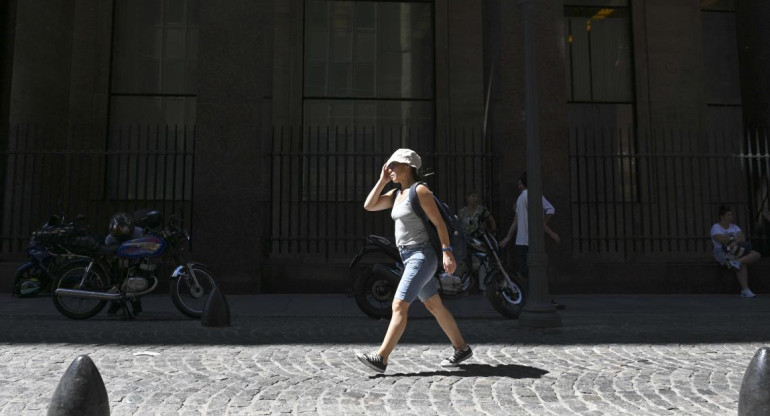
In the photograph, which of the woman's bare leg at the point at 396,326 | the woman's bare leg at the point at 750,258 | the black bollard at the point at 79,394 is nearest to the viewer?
the black bollard at the point at 79,394

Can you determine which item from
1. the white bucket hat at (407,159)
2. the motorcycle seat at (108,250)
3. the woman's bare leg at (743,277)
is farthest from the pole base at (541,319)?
the woman's bare leg at (743,277)

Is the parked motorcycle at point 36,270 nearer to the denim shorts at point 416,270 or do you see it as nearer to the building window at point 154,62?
the building window at point 154,62

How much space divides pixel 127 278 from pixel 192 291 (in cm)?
84

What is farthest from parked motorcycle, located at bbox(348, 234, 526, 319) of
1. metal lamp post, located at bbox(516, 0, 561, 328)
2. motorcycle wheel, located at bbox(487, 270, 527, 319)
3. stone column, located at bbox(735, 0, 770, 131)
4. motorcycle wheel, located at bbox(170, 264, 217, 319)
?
stone column, located at bbox(735, 0, 770, 131)

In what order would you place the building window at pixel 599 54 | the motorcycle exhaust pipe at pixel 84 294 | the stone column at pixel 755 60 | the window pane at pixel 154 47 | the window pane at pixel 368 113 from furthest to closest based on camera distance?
the building window at pixel 599 54
the window pane at pixel 368 113
the window pane at pixel 154 47
the stone column at pixel 755 60
the motorcycle exhaust pipe at pixel 84 294

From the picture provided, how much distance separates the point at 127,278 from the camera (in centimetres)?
743

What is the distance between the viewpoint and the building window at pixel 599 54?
15.4 m

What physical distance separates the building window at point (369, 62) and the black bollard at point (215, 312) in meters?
8.64

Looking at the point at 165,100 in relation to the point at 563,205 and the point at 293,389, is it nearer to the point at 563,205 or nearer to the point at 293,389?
the point at 563,205

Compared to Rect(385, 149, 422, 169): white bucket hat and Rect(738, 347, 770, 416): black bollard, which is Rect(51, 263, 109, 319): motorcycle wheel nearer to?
Rect(385, 149, 422, 169): white bucket hat

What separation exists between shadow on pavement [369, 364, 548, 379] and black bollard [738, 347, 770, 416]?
1680 mm

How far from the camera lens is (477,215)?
8000 mm

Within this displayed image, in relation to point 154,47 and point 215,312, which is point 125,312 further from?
point 154,47

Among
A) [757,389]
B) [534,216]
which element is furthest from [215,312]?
[757,389]
